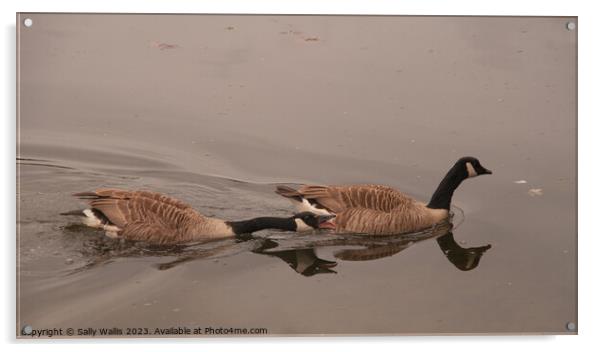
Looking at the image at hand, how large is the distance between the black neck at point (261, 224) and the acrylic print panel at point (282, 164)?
2 cm

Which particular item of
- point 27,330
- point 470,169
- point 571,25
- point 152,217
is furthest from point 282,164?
point 571,25

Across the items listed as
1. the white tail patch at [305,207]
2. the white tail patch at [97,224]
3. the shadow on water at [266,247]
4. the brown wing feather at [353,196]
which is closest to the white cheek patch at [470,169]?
the shadow on water at [266,247]

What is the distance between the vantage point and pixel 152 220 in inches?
225

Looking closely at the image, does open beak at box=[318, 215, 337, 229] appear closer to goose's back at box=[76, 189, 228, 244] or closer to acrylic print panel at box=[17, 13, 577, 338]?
acrylic print panel at box=[17, 13, 577, 338]

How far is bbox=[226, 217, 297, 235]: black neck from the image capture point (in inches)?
232

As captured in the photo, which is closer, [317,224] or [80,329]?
[80,329]

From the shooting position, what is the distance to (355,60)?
5.73 meters

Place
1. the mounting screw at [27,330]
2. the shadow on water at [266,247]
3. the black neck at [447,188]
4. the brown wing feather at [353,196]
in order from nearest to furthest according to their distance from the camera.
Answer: the mounting screw at [27,330]
the shadow on water at [266,247]
the black neck at [447,188]
the brown wing feather at [353,196]

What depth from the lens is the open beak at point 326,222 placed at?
19.7 ft

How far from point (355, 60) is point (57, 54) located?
1.74m

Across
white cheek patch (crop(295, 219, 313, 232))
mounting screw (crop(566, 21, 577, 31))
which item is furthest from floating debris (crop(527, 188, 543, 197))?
white cheek patch (crop(295, 219, 313, 232))

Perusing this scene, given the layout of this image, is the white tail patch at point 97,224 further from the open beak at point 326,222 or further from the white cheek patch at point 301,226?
the open beak at point 326,222

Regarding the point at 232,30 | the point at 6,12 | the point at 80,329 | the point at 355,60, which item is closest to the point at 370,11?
the point at 355,60

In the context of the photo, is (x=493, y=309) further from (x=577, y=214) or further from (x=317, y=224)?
(x=317, y=224)
